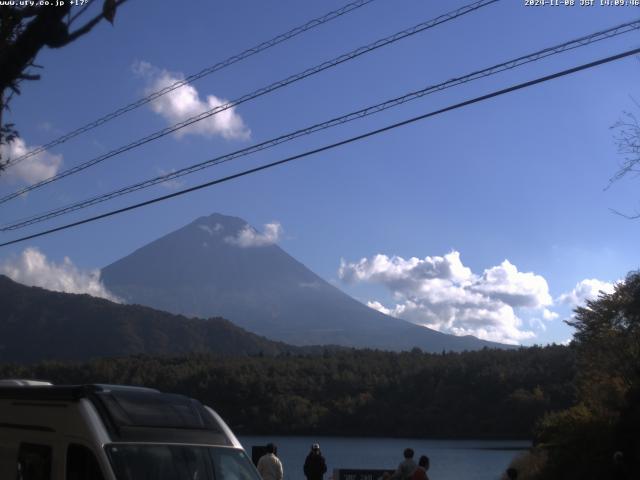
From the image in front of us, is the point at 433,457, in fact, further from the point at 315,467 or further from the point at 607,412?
the point at 315,467

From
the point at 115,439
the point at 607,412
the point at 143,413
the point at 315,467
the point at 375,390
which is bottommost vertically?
the point at 315,467

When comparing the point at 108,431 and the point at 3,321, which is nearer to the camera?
the point at 108,431

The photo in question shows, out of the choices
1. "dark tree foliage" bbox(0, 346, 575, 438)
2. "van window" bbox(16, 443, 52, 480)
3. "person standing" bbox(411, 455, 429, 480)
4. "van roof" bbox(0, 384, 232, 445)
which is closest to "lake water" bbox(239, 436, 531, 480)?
"dark tree foliage" bbox(0, 346, 575, 438)

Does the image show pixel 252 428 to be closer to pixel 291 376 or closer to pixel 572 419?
pixel 291 376

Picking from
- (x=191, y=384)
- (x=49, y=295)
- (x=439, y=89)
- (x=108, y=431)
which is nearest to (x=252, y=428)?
(x=191, y=384)

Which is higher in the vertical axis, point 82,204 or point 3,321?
point 3,321

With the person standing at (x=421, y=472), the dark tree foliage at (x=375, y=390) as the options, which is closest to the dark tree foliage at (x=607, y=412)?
the person standing at (x=421, y=472)

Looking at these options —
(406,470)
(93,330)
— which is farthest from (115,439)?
(93,330)
